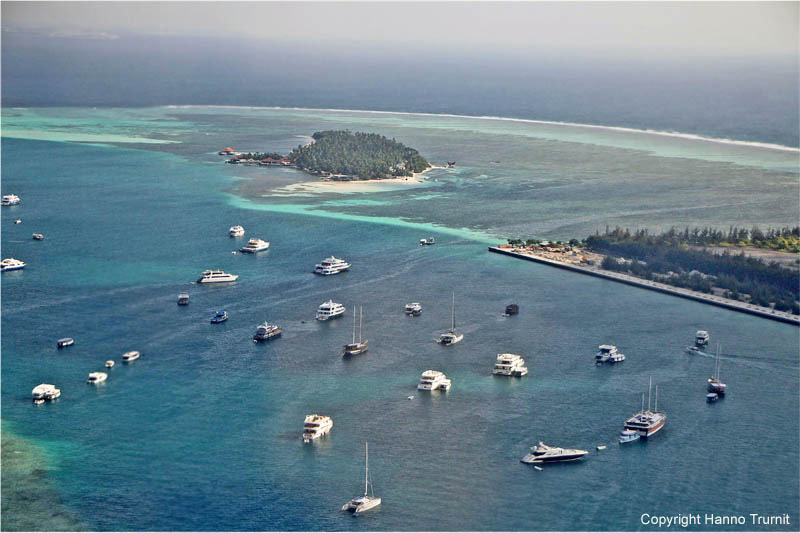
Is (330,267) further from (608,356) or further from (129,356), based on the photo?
(608,356)

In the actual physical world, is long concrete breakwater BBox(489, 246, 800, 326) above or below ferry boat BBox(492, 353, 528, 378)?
above

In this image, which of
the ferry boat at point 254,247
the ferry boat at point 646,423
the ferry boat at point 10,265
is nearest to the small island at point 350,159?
the ferry boat at point 254,247

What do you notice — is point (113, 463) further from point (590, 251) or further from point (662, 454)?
point (590, 251)

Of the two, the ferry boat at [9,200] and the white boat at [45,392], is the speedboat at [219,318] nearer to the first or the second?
the white boat at [45,392]

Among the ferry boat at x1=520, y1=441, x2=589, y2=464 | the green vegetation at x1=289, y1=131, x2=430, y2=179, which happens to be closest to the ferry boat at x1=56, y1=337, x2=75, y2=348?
the ferry boat at x1=520, y1=441, x2=589, y2=464

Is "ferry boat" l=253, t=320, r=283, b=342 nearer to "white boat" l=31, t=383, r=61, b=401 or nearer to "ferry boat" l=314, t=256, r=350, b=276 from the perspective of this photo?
"white boat" l=31, t=383, r=61, b=401

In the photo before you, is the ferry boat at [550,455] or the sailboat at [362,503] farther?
the ferry boat at [550,455]
